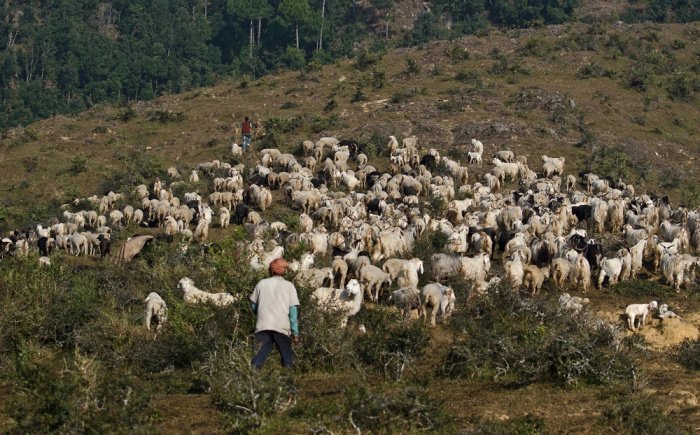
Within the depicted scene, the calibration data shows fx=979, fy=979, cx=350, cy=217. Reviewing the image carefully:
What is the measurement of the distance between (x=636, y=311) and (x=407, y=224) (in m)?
8.37

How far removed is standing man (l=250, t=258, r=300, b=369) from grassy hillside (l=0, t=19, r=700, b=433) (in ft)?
0.75

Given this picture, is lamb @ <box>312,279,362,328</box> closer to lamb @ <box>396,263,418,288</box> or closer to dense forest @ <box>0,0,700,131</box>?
lamb @ <box>396,263,418,288</box>

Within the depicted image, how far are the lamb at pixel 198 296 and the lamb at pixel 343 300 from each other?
1.19m

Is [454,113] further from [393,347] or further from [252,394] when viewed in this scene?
[252,394]

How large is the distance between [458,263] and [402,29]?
6853 centimetres

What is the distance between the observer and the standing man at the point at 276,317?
957cm

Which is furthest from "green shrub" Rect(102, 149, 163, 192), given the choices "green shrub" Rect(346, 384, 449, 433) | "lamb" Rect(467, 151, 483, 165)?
"green shrub" Rect(346, 384, 449, 433)

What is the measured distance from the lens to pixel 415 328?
11.2 metres

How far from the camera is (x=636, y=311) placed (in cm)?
1596

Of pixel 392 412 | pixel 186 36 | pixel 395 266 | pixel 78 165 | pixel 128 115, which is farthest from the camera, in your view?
pixel 186 36

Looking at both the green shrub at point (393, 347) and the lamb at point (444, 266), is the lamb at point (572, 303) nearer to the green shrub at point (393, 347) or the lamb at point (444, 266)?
the lamb at point (444, 266)

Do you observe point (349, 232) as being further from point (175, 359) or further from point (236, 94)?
point (236, 94)

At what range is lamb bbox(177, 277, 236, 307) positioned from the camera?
12602 mm

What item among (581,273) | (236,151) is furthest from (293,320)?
(236,151)
